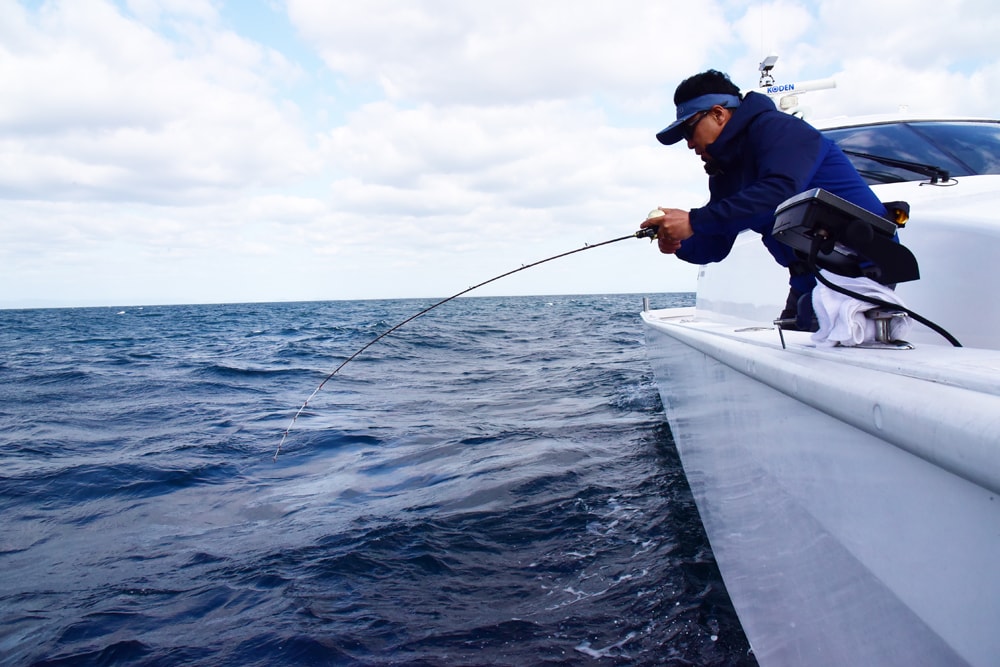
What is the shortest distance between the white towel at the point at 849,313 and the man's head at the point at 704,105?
70 centimetres

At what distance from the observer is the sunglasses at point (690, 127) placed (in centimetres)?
213

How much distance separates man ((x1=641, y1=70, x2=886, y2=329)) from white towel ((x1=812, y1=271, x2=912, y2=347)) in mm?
160

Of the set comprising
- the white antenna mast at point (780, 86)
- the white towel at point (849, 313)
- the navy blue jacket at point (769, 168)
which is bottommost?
the white towel at point (849, 313)

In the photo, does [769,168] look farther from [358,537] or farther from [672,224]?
[358,537]

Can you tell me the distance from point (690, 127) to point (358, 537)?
2.77 meters

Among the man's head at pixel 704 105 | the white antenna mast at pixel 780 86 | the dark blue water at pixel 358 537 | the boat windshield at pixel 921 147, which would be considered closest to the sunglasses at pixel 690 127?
the man's head at pixel 704 105

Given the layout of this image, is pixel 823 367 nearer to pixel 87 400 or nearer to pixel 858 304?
pixel 858 304

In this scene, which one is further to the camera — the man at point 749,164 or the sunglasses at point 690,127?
the sunglasses at point 690,127

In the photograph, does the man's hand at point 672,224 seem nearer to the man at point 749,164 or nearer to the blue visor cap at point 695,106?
the man at point 749,164

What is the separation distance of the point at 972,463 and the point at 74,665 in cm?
301

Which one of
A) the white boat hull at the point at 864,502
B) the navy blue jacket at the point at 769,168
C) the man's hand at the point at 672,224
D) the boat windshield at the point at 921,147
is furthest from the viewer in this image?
the boat windshield at the point at 921,147

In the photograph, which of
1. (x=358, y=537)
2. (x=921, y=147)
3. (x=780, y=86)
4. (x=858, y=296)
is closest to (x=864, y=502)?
(x=858, y=296)

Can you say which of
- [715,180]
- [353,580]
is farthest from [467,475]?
[715,180]

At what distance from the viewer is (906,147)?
3.41 meters
